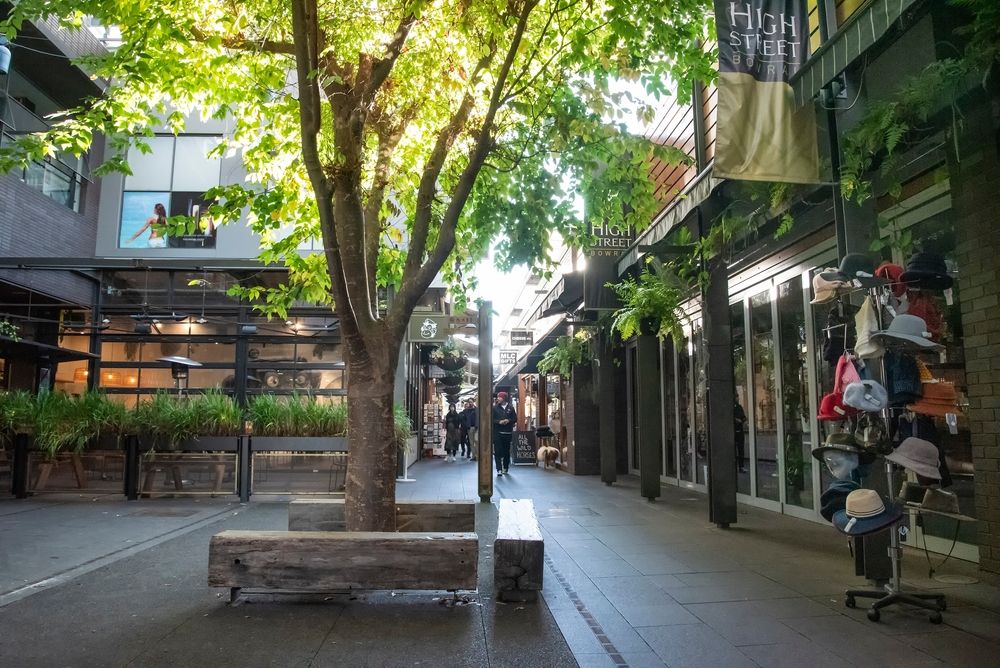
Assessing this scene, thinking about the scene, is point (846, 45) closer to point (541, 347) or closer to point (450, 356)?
point (541, 347)

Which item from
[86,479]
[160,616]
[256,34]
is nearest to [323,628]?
[160,616]

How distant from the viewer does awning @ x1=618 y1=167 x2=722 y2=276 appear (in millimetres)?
7264

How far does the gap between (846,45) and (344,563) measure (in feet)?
16.6

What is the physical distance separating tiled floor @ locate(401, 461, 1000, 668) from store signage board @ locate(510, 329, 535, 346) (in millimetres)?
13036

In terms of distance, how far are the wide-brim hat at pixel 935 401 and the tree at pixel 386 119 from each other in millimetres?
3082

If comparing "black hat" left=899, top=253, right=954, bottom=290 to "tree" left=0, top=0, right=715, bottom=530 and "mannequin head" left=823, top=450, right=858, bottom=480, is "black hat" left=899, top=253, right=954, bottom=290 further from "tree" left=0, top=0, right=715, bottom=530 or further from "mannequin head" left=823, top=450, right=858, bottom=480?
"tree" left=0, top=0, right=715, bottom=530

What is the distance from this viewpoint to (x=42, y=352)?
16.8m

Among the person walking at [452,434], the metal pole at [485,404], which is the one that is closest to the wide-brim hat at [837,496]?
the metal pole at [485,404]

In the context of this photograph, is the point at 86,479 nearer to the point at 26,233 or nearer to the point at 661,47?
the point at 26,233

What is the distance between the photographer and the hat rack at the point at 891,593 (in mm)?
4504

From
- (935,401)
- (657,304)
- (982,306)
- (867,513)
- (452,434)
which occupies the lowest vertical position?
(867,513)

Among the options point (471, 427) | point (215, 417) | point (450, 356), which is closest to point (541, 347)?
point (471, 427)

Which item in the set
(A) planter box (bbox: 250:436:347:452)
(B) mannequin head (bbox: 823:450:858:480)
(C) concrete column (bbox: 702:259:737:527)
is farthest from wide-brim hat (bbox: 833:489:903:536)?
(A) planter box (bbox: 250:436:347:452)

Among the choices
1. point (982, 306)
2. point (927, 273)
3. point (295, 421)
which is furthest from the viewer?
point (295, 421)
